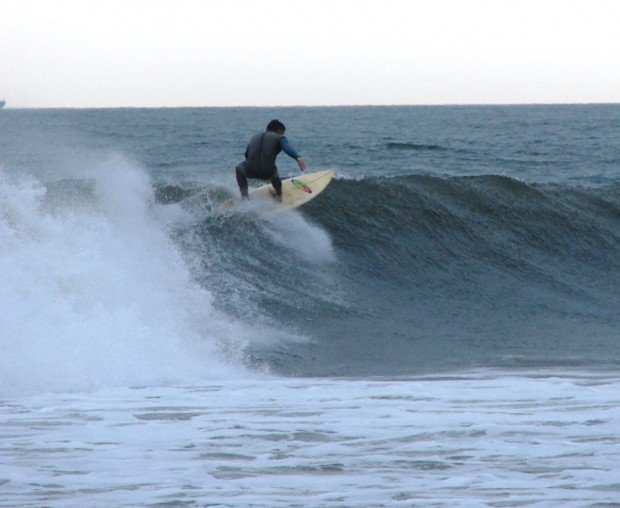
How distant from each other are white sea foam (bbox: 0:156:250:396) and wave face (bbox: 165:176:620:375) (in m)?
0.59

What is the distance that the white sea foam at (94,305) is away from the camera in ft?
24.8

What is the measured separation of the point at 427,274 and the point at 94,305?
18.5 ft

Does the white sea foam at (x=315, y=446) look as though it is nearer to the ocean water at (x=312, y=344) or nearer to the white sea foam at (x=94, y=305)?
the ocean water at (x=312, y=344)

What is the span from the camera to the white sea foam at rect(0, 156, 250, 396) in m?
7.57

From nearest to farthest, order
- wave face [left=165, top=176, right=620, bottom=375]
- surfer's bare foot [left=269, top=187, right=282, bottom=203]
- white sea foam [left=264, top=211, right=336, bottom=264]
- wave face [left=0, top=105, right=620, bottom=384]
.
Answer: wave face [left=0, top=105, right=620, bottom=384] < wave face [left=165, top=176, right=620, bottom=375] < white sea foam [left=264, top=211, right=336, bottom=264] < surfer's bare foot [left=269, top=187, right=282, bottom=203]

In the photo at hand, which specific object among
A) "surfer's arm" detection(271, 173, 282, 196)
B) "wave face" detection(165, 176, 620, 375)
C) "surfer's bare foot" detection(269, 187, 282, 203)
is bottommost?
"wave face" detection(165, 176, 620, 375)

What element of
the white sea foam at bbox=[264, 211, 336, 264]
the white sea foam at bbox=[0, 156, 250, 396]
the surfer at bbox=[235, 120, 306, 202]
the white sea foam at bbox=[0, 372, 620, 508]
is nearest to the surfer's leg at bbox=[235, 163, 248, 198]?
the surfer at bbox=[235, 120, 306, 202]

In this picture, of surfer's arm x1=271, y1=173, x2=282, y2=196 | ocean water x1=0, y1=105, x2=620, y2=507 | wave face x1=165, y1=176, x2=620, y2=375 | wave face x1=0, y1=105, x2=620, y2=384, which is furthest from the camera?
surfer's arm x1=271, y1=173, x2=282, y2=196

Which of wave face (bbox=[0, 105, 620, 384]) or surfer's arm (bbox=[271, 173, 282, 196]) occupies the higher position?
surfer's arm (bbox=[271, 173, 282, 196])

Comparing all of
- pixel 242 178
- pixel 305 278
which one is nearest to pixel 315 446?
pixel 305 278

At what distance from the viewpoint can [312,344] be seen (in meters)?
9.81

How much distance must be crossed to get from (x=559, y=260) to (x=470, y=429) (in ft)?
29.8

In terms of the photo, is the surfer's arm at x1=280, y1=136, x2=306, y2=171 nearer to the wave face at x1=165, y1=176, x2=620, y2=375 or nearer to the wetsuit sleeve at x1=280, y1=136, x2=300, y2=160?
the wetsuit sleeve at x1=280, y1=136, x2=300, y2=160

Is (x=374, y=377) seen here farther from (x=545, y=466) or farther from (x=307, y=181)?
(x=307, y=181)
